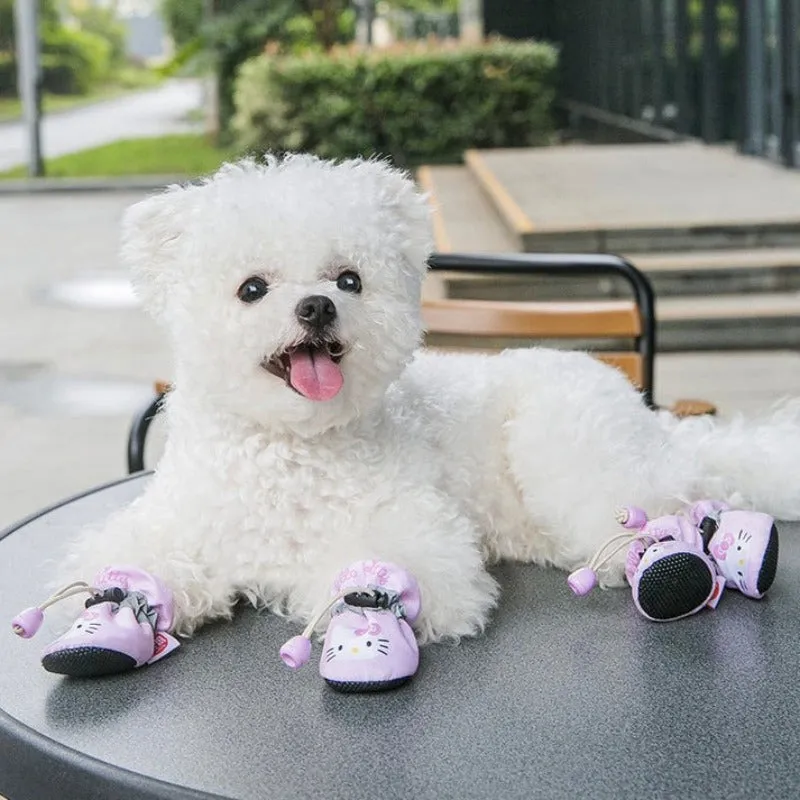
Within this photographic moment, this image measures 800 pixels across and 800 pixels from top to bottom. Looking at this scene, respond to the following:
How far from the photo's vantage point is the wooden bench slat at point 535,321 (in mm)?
3211

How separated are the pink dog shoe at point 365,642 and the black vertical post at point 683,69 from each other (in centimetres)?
1241

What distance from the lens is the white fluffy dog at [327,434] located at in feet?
4.98

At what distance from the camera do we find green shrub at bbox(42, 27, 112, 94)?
43.8 meters

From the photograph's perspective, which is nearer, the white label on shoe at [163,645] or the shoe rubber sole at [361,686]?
the shoe rubber sole at [361,686]

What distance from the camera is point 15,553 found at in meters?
2.00

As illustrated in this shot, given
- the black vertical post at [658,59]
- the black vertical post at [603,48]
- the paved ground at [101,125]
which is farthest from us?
the paved ground at [101,125]

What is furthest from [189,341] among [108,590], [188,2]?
[188,2]

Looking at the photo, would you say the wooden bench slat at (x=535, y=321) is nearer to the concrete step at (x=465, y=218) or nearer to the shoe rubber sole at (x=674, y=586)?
the shoe rubber sole at (x=674, y=586)

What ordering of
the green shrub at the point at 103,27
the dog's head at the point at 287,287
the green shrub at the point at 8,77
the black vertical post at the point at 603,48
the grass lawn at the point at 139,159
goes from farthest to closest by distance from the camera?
the green shrub at the point at 103,27
the green shrub at the point at 8,77
the grass lawn at the point at 139,159
the black vertical post at the point at 603,48
the dog's head at the point at 287,287

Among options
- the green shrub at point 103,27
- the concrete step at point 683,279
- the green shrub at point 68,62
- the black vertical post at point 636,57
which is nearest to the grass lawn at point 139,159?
the black vertical post at point 636,57

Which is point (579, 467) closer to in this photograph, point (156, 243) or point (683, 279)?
point (156, 243)

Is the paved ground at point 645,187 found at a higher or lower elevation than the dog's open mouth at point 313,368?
lower

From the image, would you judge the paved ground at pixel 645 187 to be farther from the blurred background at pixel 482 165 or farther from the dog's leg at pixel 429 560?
the dog's leg at pixel 429 560

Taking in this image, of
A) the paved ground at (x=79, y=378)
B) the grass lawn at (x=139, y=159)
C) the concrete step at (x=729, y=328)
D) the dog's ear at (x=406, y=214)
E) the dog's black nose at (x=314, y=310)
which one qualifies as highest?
the dog's ear at (x=406, y=214)
